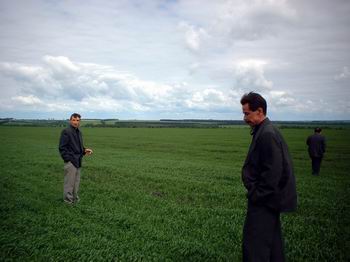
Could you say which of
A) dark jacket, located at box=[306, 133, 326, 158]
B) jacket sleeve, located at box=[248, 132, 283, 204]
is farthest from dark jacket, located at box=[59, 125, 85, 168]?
dark jacket, located at box=[306, 133, 326, 158]

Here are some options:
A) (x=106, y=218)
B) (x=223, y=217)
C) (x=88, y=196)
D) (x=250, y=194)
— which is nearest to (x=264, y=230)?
(x=250, y=194)

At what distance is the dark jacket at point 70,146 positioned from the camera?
31.3 feet

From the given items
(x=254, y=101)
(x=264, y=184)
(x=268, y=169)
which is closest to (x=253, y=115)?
(x=254, y=101)

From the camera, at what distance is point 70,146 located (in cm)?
966

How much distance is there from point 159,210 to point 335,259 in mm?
4748

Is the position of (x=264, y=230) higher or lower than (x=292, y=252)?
higher

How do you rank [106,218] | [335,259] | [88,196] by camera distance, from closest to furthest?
[335,259], [106,218], [88,196]

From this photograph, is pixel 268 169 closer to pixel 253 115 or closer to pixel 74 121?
pixel 253 115

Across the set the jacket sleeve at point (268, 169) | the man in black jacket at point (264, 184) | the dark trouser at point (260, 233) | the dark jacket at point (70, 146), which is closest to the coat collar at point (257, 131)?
the man in black jacket at point (264, 184)

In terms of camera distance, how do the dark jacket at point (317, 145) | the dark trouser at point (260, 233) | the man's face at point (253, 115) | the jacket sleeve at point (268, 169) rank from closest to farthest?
the jacket sleeve at point (268, 169)
the dark trouser at point (260, 233)
the man's face at point (253, 115)
the dark jacket at point (317, 145)

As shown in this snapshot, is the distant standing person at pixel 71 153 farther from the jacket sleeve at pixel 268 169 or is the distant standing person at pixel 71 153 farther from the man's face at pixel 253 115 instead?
the jacket sleeve at pixel 268 169

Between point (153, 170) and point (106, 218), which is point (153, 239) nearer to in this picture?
point (106, 218)

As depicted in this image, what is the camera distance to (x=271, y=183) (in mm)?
4105

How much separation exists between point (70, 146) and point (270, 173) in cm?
702
